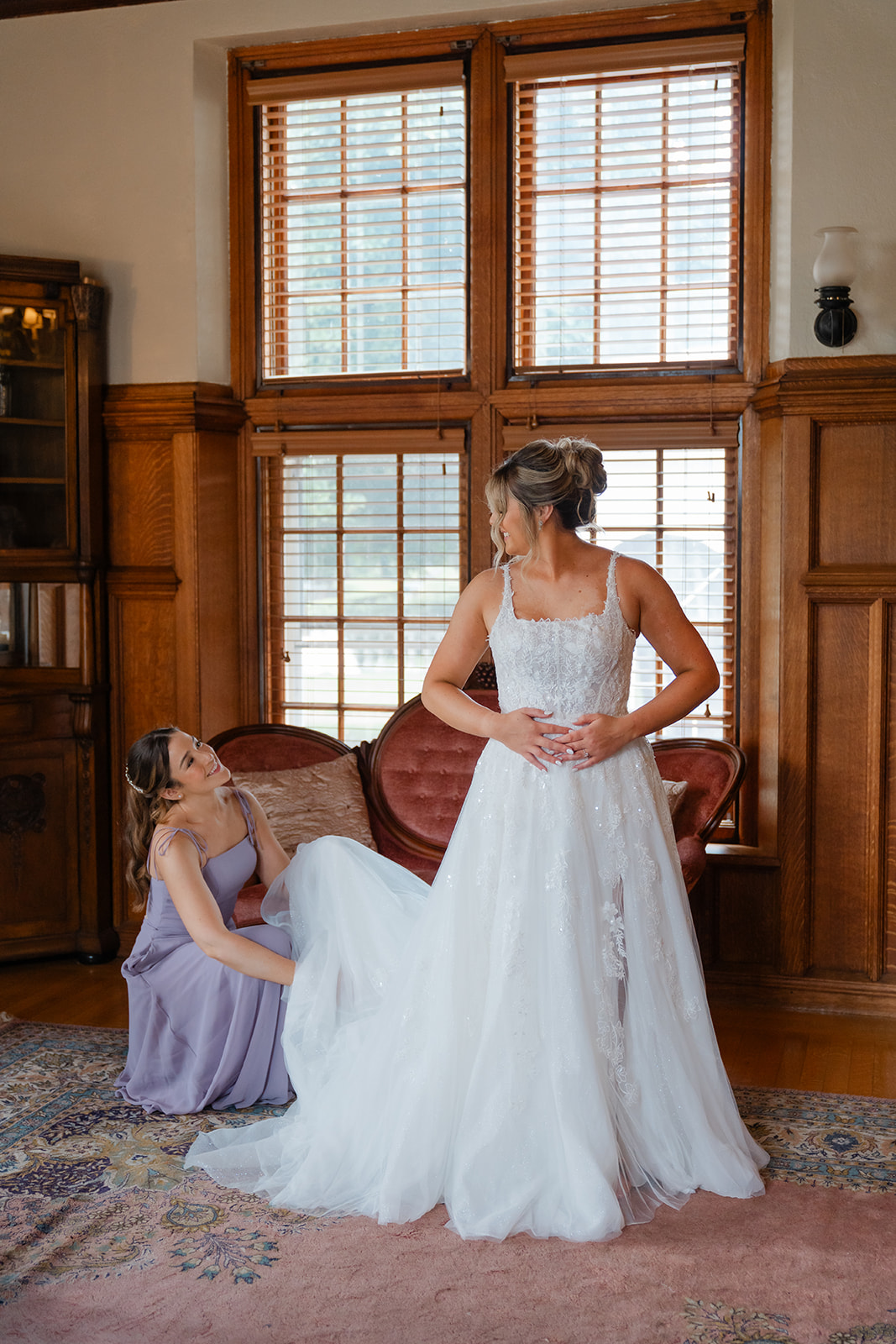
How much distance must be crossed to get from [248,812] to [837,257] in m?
2.62

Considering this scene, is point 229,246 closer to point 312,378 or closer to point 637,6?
point 312,378

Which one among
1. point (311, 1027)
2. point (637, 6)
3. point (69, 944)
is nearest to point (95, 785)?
point (69, 944)

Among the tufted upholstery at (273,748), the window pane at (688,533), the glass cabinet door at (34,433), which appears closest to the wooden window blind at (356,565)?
the tufted upholstery at (273,748)

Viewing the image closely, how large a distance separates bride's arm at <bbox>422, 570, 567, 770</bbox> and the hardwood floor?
149 centimetres

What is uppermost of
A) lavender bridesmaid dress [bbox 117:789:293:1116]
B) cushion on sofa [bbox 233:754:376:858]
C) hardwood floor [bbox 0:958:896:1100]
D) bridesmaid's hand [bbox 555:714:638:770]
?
bridesmaid's hand [bbox 555:714:638:770]

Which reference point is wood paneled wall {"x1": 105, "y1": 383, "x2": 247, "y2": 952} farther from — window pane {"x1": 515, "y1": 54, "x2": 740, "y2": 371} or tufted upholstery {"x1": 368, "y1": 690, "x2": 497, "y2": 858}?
window pane {"x1": 515, "y1": 54, "x2": 740, "y2": 371}

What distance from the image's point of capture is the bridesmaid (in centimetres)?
326

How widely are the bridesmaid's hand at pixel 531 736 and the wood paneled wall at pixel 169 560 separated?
7.72 ft

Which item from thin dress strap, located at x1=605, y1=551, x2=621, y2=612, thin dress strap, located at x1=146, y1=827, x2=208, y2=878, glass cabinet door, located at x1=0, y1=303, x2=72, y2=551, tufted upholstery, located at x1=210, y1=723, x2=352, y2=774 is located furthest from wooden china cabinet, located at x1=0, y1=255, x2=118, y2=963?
thin dress strap, located at x1=605, y1=551, x2=621, y2=612

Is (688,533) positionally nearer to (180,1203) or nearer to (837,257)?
(837,257)

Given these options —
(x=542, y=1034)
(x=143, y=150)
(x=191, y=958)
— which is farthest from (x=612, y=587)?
(x=143, y=150)

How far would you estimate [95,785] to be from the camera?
4867 millimetres

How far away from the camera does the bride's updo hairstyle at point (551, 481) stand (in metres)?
2.73

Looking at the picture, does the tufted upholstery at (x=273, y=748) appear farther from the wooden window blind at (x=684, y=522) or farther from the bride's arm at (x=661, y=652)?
the bride's arm at (x=661, y=652)
